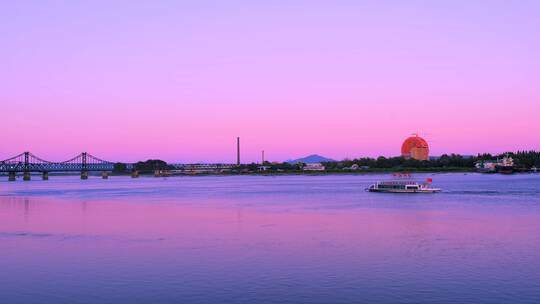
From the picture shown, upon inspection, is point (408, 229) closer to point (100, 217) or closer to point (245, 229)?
point (245, 229)

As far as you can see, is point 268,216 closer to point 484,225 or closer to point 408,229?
point 408,229

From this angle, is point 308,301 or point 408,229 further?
point 408,229

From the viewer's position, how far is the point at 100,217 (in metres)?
44.0

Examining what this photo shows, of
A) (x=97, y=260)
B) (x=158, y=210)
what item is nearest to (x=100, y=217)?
(x=158, y=210)

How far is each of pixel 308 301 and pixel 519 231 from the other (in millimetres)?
18675

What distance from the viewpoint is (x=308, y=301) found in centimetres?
1677

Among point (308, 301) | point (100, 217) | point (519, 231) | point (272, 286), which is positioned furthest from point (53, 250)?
point (519, 231)

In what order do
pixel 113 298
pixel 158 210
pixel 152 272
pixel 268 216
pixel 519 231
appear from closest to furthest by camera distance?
1. pixel 113 298
2. pixel 152 272
3. pixel 519 231
4. pixel 268 216
5. pixel 158 210

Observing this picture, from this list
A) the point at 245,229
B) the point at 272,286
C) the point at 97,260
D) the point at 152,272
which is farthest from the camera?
the point at 245,229

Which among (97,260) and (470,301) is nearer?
(470,301)

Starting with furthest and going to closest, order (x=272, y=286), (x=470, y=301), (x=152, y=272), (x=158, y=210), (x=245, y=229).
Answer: (x=158, y=210) < (x=245, y=229) < (x=152, y=272) < (x=272, y=286) < (x=470, y=301)

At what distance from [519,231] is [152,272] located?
19.6 meters

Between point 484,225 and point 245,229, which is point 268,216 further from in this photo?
point 484,225

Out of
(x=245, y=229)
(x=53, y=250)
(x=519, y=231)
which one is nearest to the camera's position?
(x=53, y=250)
